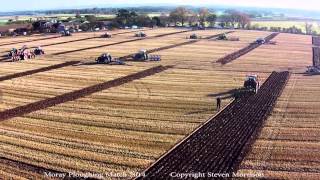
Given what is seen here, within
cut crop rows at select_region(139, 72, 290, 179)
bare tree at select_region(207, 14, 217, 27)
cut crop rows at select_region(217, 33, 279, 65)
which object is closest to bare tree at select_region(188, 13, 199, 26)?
bare tree at select_region(207, 14, 217, 27)

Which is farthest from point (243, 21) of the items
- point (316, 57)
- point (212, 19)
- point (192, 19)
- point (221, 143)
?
point (221, 143)

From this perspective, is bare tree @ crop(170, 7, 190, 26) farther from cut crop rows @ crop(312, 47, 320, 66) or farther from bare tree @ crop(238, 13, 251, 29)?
cut crop rows @ crop(312, 47, 320, 66)

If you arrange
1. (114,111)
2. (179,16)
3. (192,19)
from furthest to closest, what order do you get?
(192,19) < (179,16) < (114,111)

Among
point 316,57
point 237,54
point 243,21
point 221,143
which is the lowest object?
point 221,143

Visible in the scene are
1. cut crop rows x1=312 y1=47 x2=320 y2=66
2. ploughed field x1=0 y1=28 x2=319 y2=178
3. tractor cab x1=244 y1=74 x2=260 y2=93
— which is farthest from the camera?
cut crop rows x1=312 y1=47 x2=320 y2=66

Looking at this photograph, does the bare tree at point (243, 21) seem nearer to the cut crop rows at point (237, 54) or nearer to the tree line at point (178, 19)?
the tree line at point (178, 19)

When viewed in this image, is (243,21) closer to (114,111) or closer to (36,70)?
(36,70)

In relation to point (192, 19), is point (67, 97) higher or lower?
lower
